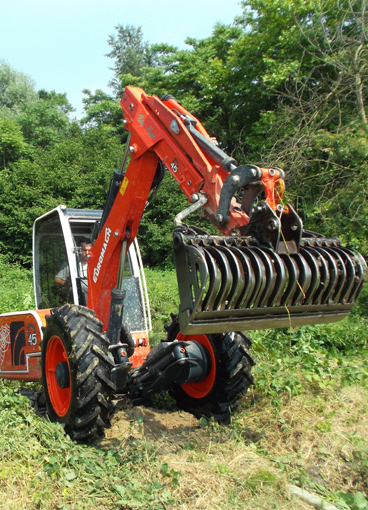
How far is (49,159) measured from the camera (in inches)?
826

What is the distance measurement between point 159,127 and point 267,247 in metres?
1.55

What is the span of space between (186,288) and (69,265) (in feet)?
8.06

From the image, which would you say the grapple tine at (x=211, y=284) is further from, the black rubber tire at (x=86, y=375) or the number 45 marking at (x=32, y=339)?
the number 45 marking at (x=32, y=339)

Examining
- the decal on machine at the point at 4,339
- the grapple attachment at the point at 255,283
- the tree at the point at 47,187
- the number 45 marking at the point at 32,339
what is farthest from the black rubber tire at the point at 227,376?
the tree at the point at 47,187

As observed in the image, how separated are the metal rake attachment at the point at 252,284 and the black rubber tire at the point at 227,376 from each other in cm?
111

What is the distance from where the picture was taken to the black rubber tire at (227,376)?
14.8ft

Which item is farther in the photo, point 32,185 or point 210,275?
point 32,185

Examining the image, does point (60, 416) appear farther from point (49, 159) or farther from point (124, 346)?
point (49, 159)

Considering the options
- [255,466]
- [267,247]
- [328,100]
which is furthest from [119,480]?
[328,100]

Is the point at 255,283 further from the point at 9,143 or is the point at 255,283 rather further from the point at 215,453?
the point at 9,143

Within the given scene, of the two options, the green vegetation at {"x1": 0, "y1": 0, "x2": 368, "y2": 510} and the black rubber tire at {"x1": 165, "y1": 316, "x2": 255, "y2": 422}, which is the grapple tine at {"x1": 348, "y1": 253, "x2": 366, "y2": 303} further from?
the black rubber tire at {"x1": 165, "y1": 316, "x2": 255, "y2": 422}

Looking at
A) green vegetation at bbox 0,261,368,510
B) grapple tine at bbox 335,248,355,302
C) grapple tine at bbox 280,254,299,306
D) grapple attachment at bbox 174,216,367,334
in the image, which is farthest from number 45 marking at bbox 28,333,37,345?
grapple tine at bbox 335,248,355,302

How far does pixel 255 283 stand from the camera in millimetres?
3234

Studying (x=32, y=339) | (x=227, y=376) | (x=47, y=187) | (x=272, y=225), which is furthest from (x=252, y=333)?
(x=47, y=187)
